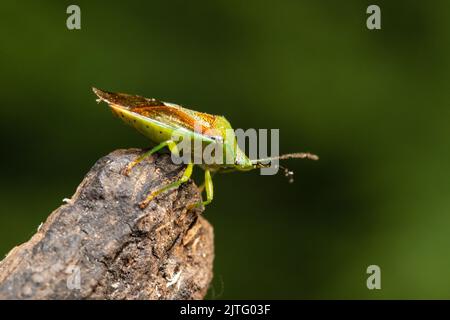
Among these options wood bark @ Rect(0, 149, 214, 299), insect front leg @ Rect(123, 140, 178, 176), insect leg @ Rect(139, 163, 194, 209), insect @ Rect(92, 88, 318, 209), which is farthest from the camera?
insect @ Rect(92, 88, 318, 209)

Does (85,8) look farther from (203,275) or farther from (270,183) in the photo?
(203,275)

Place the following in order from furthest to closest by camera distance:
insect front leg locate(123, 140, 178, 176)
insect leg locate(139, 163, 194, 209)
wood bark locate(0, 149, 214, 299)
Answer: insect front leg locate(123, 140, 178, 176) < insect leg locate(139, 163, 194, 209) < wood bark locate(0, 149, 214, 299)

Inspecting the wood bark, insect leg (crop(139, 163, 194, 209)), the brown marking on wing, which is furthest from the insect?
the wood bark

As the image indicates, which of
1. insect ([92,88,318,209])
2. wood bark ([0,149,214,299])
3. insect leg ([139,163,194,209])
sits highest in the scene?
insect ([92,88,318,209])

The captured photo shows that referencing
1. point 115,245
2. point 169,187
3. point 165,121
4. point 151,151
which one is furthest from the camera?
point 165,121

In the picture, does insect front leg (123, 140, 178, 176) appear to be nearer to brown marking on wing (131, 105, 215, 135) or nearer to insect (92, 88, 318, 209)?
insect (92, 88, 318, 209)

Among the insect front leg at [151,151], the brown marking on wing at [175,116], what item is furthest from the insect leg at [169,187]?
the brown marking on wing at [175,116]

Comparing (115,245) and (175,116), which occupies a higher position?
(175,116)

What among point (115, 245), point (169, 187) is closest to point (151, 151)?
point (169, 187)

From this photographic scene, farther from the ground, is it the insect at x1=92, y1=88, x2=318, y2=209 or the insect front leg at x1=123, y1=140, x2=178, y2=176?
the insect at x1=92, y1=88, x2=318, y2=209

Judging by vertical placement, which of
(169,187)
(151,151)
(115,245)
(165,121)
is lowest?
(115,245)

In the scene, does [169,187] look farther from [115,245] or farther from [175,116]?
[175,116]
